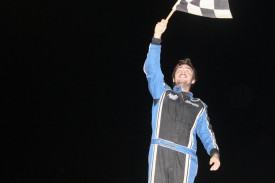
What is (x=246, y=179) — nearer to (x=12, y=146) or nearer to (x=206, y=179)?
(x=206, y=179)

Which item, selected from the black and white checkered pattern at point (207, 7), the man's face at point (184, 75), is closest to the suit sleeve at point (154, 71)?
the man's face at point (184, 75)

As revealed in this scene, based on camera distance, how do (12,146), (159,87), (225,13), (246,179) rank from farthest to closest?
(246,179) → (12,146) → (225,13) → (159,87)

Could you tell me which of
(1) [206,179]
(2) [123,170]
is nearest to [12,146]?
(2) [123,170]

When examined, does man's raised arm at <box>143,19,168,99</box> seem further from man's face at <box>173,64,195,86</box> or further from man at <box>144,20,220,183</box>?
man's face at <box>173,64,195,86</box>

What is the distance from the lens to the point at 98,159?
738 centimetres

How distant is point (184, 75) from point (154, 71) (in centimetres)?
23

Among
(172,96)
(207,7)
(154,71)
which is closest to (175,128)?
(172,96)

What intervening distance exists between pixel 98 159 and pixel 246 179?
3.46 metres

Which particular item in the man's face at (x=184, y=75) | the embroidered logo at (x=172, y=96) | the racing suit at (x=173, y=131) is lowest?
the racing suit at (x=173, y=131)

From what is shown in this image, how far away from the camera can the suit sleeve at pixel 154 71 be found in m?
1.87

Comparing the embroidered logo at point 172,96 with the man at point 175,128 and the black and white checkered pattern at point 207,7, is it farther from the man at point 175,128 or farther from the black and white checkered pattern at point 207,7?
the black and white checkered pattern at point 207,7

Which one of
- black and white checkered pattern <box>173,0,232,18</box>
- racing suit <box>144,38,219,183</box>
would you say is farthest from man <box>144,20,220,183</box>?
black and white checkered pattern <box>173,0,232,18</box>

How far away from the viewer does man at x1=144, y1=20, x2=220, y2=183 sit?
1654mm

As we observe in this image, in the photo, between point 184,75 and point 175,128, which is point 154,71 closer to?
point 184,75
